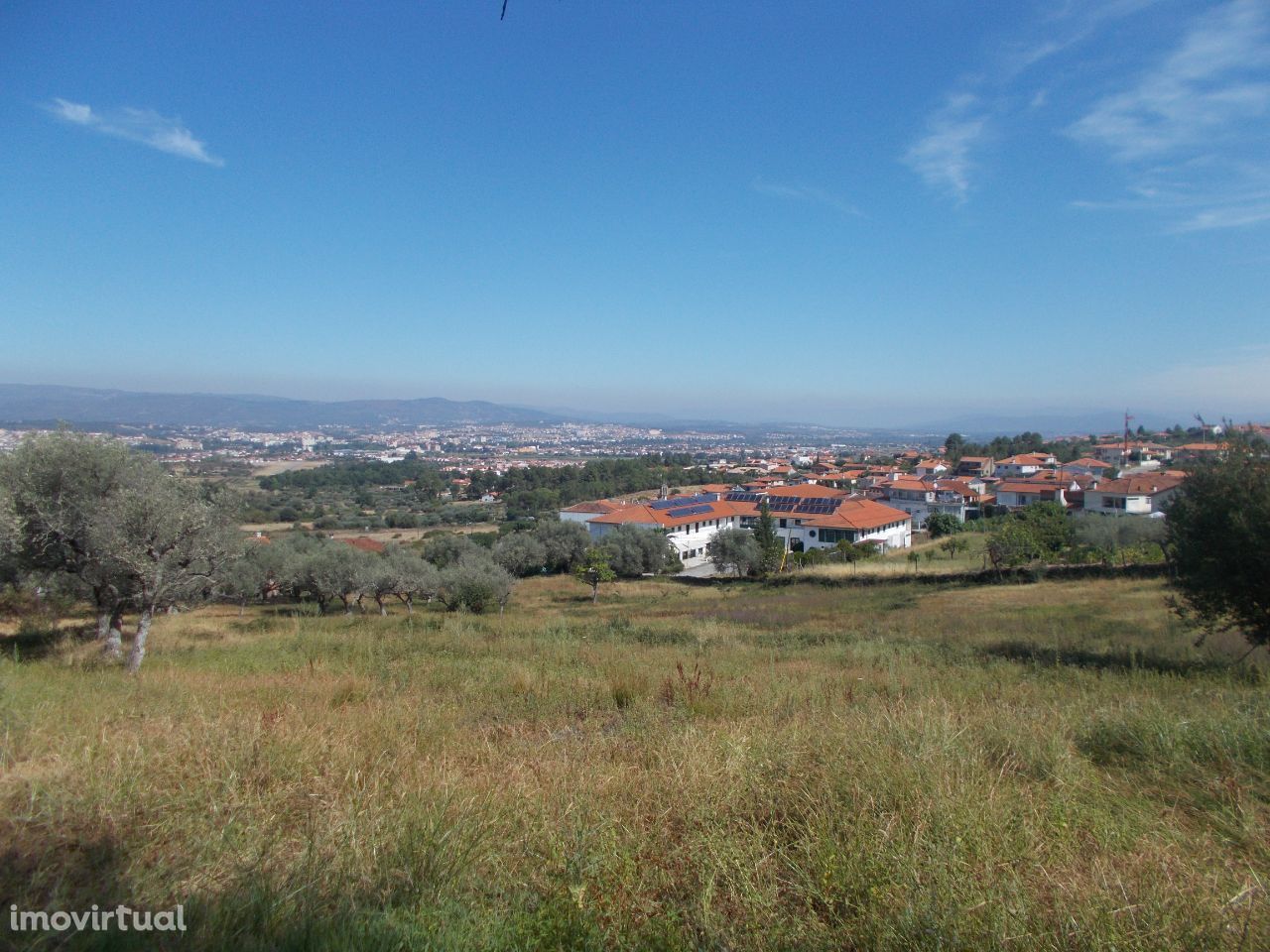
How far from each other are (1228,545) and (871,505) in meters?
51.0

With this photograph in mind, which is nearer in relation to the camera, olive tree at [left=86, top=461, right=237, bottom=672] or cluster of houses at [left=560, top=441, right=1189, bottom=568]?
olive tree at [left=86, top=461, right=237, bottom=672]

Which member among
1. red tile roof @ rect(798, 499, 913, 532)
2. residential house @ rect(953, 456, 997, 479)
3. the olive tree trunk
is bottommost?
red tile roof @ rect(798, 499, 913, 532)

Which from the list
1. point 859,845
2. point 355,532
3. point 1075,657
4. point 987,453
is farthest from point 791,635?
point 987,453

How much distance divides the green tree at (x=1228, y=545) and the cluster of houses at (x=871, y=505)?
131 ft

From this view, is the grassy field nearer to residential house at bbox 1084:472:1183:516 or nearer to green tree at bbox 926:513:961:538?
A: green tree at bbox 926:513:961:538

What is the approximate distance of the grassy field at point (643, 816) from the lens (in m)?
2.34

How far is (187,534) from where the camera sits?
10125 mm

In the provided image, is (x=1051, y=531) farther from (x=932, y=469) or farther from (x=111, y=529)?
(x=932, y=469)

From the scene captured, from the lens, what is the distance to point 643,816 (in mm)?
3174

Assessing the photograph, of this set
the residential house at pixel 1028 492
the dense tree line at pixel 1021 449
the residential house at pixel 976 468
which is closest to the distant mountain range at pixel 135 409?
the residential house at pixel 1028 492

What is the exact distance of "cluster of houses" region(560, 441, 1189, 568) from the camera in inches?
2100

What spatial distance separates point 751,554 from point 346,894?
41.1m

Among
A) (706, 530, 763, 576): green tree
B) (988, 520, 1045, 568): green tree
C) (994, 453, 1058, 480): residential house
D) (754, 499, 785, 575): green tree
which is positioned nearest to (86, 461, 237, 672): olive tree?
(988, 520, 1045, 568): green tree

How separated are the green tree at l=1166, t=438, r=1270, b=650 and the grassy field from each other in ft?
15.5
